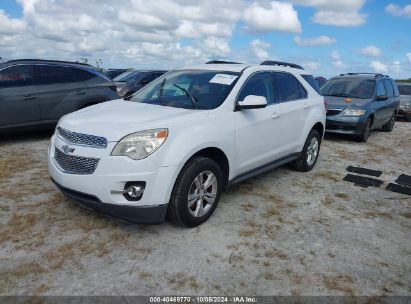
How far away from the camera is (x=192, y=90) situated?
4543mm

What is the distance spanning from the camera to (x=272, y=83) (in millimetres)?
5199

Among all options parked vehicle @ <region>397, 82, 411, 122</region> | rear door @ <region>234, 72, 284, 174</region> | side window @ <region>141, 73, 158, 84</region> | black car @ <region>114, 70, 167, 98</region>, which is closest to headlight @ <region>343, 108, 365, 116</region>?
rear door @ <region>234, 72, 284, 174</region>

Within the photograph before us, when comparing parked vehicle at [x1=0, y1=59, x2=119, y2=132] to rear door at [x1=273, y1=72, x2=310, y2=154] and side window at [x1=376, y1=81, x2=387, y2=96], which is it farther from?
side window at [x1=376, y1=81, x2=387, y2=96]

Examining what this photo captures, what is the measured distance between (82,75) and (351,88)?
7118 mm

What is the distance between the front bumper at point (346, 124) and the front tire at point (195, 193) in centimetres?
627

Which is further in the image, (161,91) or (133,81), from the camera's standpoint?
(133,81)

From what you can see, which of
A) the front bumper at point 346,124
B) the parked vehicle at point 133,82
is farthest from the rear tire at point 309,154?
the parked vehicle at point 133,82

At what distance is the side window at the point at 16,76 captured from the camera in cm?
716

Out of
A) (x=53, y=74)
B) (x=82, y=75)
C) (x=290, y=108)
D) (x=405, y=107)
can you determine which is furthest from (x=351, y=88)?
(x=53, y=74)

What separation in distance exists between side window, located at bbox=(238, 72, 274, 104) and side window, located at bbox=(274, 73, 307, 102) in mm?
229

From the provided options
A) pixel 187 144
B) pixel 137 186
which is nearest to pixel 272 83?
pixel 187 144

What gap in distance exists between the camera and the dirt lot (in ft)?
9.87

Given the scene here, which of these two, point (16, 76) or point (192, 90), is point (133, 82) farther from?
point (192, 90)

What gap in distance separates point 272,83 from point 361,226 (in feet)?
7.34
